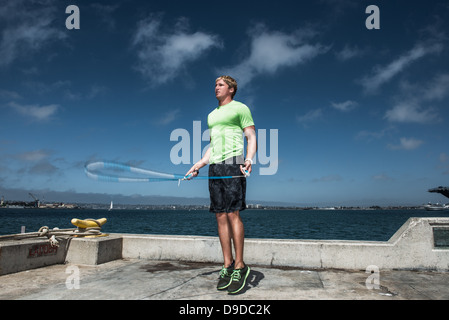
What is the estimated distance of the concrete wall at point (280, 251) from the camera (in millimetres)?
4188

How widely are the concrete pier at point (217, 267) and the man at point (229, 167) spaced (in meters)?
0.42

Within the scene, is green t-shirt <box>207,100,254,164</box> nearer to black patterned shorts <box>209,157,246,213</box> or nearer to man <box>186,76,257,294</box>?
man <box>186,76,257,294</box>

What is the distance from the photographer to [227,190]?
3414 millimetres

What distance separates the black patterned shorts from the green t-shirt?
14 centimetres

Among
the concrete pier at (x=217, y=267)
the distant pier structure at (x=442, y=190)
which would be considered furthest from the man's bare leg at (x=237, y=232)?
the distant pier structure at (x=442, y=190)

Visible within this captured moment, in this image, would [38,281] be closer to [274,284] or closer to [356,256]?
[274,284]

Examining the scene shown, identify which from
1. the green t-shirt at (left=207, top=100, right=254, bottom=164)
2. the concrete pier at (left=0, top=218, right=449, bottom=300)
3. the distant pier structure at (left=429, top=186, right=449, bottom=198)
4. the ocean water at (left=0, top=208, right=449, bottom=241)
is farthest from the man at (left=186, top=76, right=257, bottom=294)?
the distant pier structure at (left=429, top=186, right=449, bottom=198)

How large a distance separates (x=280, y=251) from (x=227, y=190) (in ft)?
6.04

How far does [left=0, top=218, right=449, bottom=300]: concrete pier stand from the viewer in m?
3.17

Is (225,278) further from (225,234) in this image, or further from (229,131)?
(229,131)
